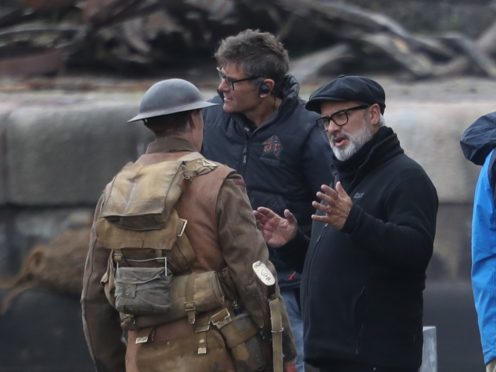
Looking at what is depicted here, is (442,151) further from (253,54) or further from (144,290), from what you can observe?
(144,290)

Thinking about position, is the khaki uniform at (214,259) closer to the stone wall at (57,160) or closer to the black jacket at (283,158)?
the black jacket at (283,158)

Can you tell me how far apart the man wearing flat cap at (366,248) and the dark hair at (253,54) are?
68 cm

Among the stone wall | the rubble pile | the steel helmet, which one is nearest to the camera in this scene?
the steel helmet

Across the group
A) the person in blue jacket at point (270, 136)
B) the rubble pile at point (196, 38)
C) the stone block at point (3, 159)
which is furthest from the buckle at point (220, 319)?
the rubble pile at point (196, 38)

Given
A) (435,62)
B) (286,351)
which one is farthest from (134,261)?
(435,62)

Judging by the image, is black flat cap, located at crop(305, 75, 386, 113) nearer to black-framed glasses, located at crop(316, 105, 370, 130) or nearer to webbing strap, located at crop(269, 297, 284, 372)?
black-framed glasses, located at crop(316, 105, 370, 130)

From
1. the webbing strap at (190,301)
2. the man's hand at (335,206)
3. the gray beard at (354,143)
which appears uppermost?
the gray beard at (354,143)

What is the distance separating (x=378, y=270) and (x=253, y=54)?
1.18 m

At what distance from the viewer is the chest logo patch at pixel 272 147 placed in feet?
16.1

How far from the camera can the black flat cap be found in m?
4.17

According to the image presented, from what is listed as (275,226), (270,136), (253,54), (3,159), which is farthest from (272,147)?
(3,159)

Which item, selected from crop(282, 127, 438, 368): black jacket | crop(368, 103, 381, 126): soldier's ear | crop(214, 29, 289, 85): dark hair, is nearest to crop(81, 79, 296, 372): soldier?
crop(282, 127, 438, 368): black jacket

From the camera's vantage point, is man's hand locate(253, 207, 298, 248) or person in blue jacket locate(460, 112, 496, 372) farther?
man's hand locate(253, 207, 298, 248)

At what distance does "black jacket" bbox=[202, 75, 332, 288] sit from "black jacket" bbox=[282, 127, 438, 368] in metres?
0.72
